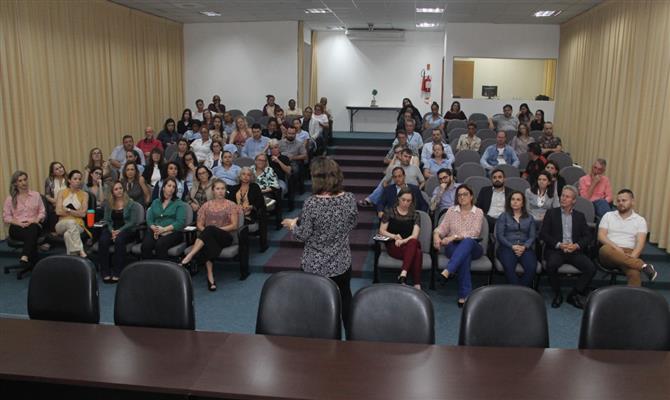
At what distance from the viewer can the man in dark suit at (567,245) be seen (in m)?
5.71

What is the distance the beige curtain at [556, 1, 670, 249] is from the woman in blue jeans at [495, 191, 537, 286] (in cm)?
237

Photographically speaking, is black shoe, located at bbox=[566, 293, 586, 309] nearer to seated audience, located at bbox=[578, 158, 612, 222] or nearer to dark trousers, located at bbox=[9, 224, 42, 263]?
seated audience, located at bbox=[578, 158, 612, 222]

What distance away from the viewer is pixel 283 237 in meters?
7.59

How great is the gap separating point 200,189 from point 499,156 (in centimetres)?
455

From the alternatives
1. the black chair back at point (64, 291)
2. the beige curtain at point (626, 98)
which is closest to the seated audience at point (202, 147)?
the black chair back at point (64, 291)

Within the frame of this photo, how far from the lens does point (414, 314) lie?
3193 millimetres

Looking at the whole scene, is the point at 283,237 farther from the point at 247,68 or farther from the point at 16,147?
the point at 247,68

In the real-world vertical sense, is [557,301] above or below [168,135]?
below

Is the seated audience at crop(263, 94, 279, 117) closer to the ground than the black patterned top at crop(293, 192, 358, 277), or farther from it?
farther from it

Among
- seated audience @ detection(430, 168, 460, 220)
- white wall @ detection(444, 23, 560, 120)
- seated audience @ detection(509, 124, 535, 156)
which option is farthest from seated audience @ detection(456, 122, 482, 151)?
white wall @ detection(444, 23, 560, 120)

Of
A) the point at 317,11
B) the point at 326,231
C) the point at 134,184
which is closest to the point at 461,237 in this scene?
the point at 326,231

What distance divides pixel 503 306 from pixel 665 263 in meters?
4.73

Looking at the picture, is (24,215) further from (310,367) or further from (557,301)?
(557,301)

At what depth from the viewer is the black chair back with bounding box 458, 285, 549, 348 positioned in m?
3.17
